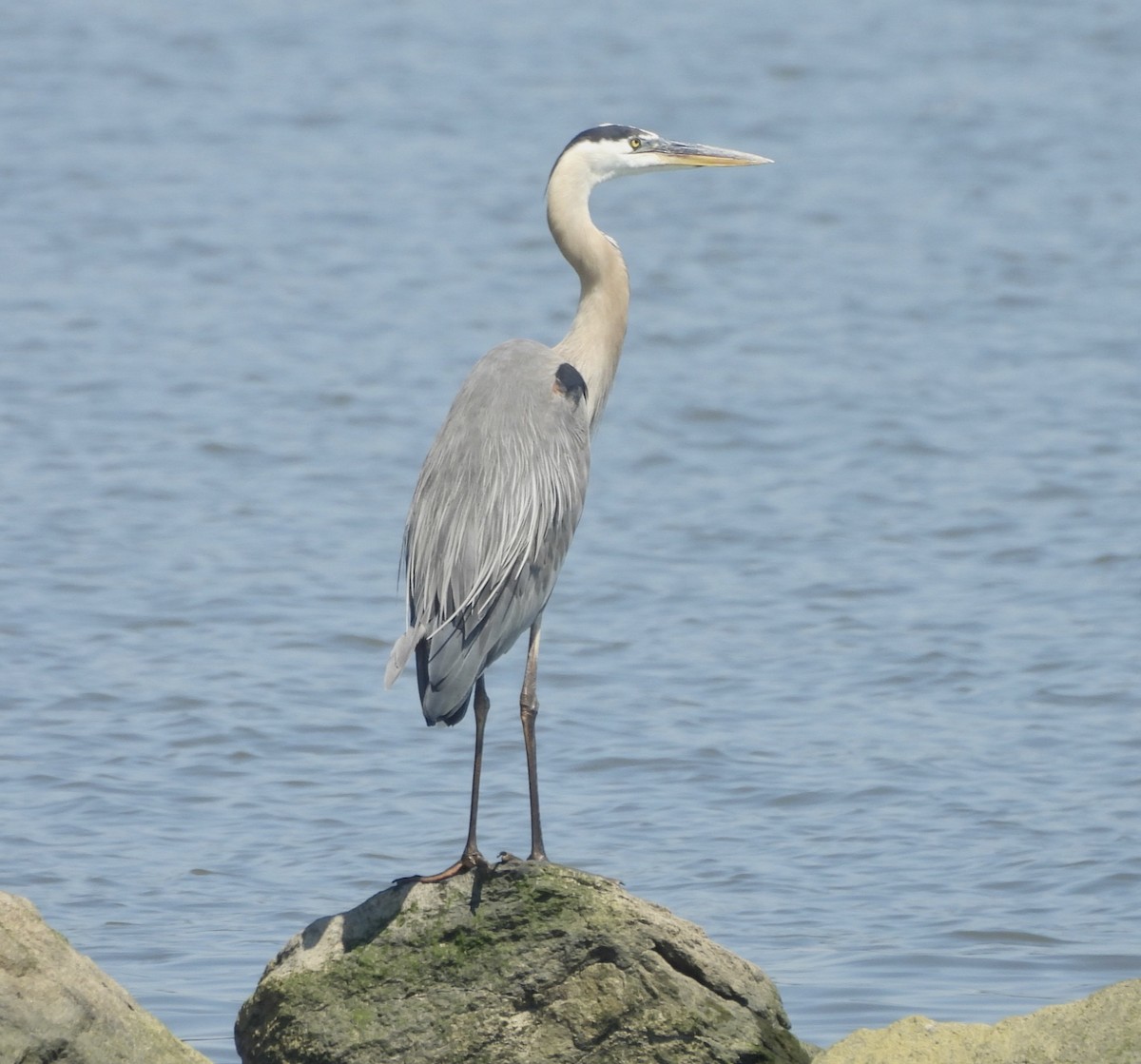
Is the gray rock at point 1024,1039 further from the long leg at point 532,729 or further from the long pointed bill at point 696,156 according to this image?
the long pointed bill at point 696,156

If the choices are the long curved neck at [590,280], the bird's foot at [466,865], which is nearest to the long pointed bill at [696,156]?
the long curved neck at [590,280]

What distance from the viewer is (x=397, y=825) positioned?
7652 mm

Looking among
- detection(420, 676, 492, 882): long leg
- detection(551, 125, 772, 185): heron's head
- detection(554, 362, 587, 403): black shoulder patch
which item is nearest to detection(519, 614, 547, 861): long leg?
detection(420, 676, 492, 882): long leg

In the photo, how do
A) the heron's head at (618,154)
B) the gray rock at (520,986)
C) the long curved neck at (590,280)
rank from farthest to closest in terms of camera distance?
the heron's head at (618,154) < the long curved neck at (590,280) < the gray rock at (520,986)

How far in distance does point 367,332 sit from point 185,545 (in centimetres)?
412

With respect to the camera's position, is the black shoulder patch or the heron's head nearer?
the black shoulder patch

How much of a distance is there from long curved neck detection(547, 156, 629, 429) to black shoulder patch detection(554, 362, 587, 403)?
0.29 metres

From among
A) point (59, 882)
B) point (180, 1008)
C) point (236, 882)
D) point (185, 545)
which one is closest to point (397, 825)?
point (236, 882)

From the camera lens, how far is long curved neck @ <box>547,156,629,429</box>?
257 inches

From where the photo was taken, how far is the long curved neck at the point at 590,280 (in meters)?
6.52

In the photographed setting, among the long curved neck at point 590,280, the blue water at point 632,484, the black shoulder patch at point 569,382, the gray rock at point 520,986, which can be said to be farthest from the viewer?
the blue water at point 632,484

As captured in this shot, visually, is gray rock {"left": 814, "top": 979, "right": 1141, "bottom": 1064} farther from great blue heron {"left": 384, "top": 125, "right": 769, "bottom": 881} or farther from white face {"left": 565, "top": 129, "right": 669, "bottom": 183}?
white face {"left": 565, "top": 129, "right": 669, "bottom": 183}

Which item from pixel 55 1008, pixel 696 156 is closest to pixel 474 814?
pixel 55 1008

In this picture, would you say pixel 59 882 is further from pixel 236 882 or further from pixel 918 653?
pixel 918 653
